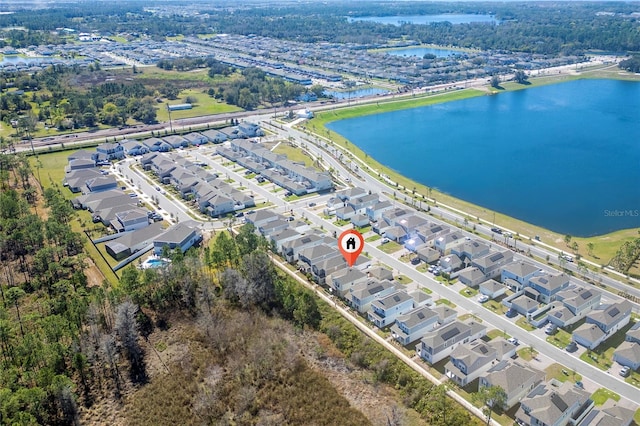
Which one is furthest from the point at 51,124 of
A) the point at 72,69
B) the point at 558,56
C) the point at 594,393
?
the point at 558,56

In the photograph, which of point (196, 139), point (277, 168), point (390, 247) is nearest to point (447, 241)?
point (390, 247)

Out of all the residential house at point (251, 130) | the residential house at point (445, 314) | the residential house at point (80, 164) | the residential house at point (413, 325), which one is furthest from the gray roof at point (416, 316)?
the residential house at point (251, 130)

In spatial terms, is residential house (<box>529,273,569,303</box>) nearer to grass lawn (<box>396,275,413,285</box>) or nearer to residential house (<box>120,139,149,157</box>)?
grass lawn (<box>396,275,413,285</box>)

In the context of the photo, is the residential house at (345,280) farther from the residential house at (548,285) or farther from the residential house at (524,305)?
the residential house at (548,285)

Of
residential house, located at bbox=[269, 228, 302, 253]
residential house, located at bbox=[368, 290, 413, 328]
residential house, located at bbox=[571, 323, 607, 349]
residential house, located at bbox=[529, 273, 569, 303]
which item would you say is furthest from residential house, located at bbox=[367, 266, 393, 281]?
residential house, located at bbox=[571, 323, 607, 349]

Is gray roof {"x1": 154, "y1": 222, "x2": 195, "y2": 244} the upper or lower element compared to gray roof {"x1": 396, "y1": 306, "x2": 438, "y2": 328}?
lower

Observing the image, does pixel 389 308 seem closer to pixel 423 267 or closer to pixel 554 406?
pixel 423 267
